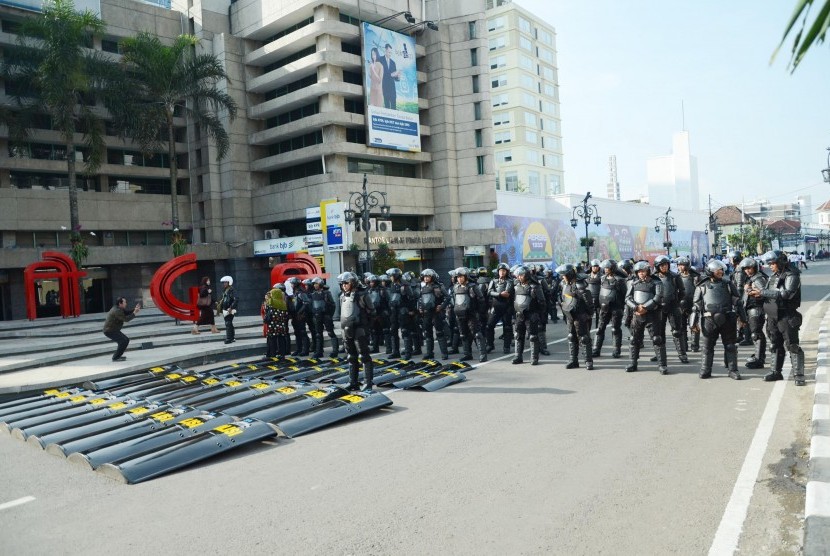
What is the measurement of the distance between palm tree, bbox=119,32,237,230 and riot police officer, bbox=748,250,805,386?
2887cm

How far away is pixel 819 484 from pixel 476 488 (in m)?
2.61

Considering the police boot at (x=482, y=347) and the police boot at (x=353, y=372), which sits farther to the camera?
the police boot at (x=482, y=347)

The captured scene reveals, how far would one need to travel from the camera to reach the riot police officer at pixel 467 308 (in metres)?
13.2

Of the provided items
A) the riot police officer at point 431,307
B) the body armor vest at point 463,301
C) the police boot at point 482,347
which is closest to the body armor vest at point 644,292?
the police boot at point 482,347

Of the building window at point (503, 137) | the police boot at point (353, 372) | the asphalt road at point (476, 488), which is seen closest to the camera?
the asphalt road at point (476, 488)

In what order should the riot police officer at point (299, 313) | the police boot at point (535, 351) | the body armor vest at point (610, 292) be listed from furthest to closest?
the riot police officer at point (299, 313) → the body armor vest at point (610, 292) → the police boot at point (535, 351)

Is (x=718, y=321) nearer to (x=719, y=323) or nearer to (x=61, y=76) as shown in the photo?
(x=719, y=323)

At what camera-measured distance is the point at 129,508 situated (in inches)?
215

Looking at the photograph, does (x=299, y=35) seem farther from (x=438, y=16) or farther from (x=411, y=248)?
(x=411, y=248)

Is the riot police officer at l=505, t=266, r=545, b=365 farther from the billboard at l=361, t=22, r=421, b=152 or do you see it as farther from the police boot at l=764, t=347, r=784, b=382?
the billboard at l=361, t=22, r=421, b=152

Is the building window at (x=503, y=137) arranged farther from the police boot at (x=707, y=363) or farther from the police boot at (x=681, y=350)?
the police boot at (x=707, y=363)

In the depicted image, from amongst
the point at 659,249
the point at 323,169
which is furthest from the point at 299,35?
the point at 659,249

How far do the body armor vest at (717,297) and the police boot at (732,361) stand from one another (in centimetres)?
60

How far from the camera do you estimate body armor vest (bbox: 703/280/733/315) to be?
9703mm
